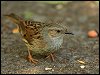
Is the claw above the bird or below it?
below

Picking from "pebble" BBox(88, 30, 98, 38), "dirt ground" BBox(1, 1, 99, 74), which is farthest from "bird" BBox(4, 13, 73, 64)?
"pebble" BBox(88, 30, 98, 38)

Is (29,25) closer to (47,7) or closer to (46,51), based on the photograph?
(46,51)

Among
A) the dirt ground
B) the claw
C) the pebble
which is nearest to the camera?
the dirt ground

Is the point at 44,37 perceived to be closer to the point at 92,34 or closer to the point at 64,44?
the point at 64,44

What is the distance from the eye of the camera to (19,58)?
737 centimetres

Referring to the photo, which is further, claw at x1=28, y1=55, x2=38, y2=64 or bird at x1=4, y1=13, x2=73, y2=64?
claw at x1=28, y1=55, x2=38, y2=64

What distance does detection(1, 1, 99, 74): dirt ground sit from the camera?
6.89 m

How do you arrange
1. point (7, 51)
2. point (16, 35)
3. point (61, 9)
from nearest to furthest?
point (7, 51) < point (16, 35) < point (61, 9)

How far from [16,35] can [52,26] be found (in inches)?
78.4

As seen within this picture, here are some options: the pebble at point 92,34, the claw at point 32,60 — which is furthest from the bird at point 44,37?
the pebble at point 92,34

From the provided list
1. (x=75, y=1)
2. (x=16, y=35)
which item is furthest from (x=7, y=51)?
(x=75, y=1)

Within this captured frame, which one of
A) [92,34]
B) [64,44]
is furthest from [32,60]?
[92,34]

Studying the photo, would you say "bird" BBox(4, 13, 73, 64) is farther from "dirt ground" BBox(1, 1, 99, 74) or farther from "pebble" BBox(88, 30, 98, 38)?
"pebble" BBox(88, 30, 98, 38)

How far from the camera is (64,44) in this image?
327 inches
